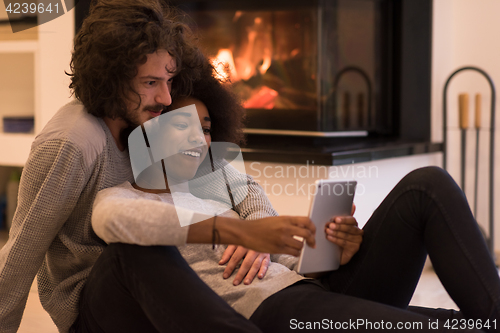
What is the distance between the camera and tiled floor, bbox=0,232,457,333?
1648mm

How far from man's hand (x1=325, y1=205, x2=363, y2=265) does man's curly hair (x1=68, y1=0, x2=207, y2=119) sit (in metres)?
0.52

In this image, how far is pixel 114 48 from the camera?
1.12 metres

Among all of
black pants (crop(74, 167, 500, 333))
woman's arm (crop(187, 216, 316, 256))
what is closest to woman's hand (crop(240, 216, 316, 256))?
woman's arm (crop(187, 216, 316, 256))

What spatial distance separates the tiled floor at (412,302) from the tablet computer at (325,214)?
949mm

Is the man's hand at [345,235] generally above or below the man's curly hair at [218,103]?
below

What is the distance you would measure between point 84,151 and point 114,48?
235 mm

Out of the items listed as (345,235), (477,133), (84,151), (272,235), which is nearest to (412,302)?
(477,133)

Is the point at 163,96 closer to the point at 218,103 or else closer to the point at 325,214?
the point at 218,103

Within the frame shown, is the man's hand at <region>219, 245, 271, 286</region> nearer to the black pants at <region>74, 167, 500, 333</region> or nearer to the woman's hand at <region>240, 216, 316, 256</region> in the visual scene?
the black pants at <region>74, 167, 500, 333</region>

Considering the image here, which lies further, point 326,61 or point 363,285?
point 326,61

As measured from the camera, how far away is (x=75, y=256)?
1.11m

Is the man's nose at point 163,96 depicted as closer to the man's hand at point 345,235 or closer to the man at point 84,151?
the man at point 84,151

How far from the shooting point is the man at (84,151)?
104cm

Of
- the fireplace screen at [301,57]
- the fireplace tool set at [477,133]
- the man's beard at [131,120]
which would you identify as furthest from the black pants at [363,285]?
the fireplace tool set at [477,133]
